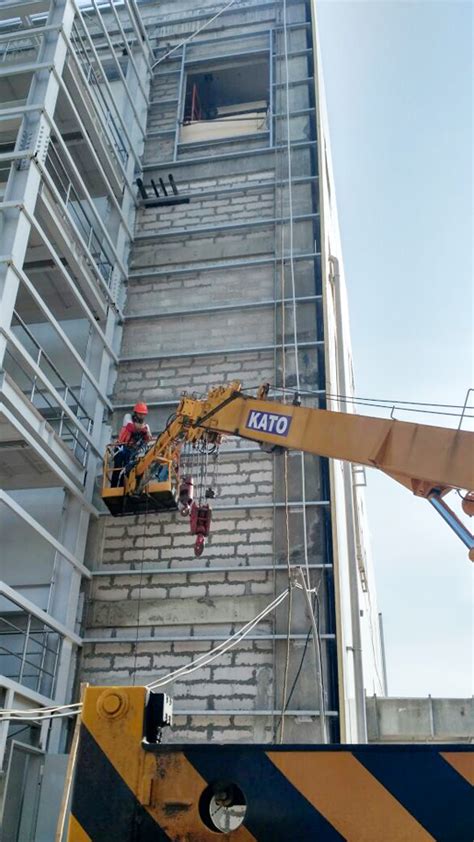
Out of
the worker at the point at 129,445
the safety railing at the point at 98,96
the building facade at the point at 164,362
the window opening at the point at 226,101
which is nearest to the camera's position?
the building facade at the point at 164,362

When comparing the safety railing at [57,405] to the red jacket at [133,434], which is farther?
the safety railing at [57,405]

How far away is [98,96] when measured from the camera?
14359 millimetres

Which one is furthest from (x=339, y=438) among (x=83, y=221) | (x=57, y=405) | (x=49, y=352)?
(x=83, y=221)

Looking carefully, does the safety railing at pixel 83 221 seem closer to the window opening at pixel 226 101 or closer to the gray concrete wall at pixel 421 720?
the window opening at pixel 226 101

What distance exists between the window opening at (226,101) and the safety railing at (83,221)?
371 cm

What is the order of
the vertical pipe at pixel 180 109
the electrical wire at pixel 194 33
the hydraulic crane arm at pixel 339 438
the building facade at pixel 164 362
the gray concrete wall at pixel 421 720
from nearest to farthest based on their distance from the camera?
the hydraulic crane arm at pixel 339 438 < the building facade at pixel 164 362 < the gray concrete wall at pixel 421 720 < the vertical pipe at pixel 180 109 < the electrical wire at pixel 194 33

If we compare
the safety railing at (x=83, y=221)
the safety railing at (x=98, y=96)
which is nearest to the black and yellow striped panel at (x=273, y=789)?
the safety railing at (x=83, y=221)

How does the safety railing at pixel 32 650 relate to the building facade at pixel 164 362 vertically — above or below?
below

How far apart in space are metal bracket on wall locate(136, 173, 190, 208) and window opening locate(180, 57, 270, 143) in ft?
4.68

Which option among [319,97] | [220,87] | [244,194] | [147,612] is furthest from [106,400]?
[220,87]

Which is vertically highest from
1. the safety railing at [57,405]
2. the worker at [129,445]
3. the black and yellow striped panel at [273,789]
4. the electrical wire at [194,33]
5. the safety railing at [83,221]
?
the electrical wire at [194,33]

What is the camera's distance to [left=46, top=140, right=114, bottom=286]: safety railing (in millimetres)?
12727

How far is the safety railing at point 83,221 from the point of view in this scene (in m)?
12.7

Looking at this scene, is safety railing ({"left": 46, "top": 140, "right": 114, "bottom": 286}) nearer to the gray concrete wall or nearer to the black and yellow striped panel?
the gray concrete wall
